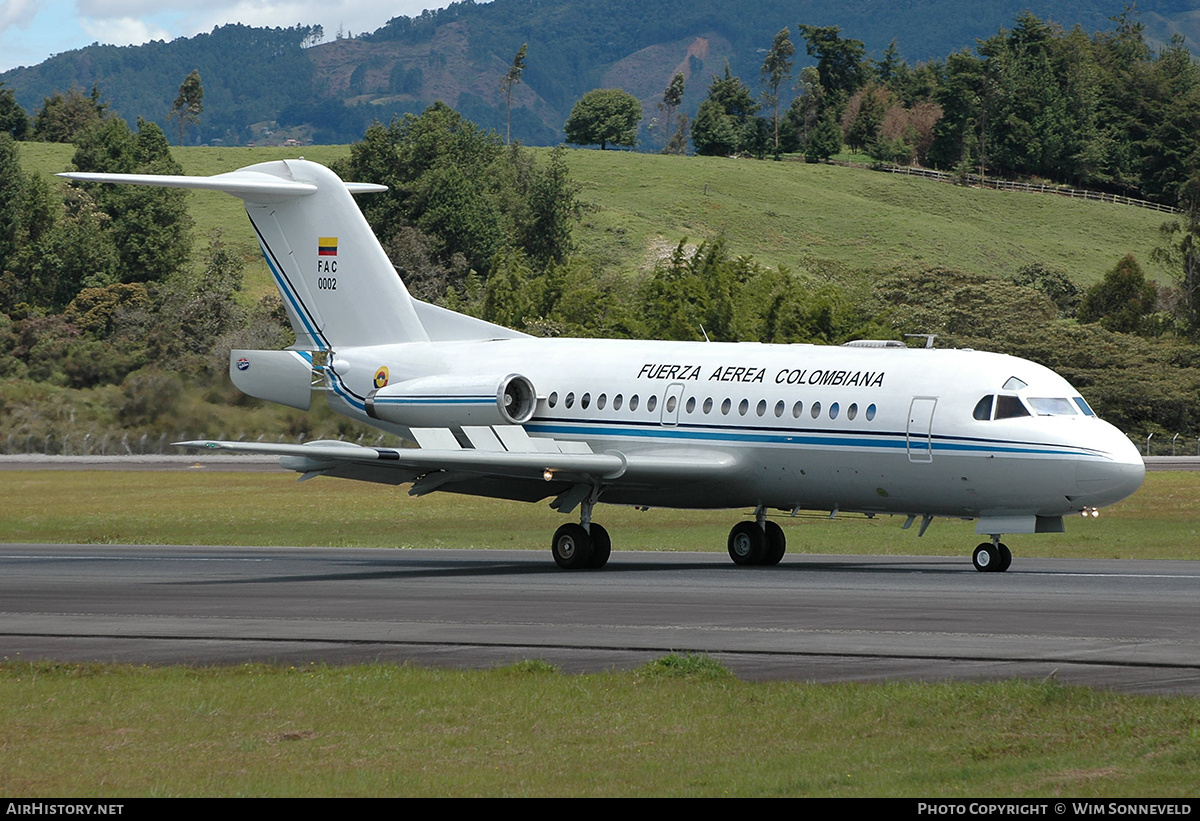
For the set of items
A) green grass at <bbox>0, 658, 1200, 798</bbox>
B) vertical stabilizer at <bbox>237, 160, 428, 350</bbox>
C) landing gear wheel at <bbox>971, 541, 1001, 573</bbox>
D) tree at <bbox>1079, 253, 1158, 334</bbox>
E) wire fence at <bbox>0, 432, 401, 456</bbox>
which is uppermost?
tree at <bbox>1079, 253, 1158, 334</bbox>

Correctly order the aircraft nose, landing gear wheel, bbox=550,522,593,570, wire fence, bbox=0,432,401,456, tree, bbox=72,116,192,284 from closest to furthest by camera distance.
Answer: the aircraft nose, landing gear wheel, bbox=550,522,593,570, wire fence, bbox=0,432,401,456, tree, bbox=72,116,192,284

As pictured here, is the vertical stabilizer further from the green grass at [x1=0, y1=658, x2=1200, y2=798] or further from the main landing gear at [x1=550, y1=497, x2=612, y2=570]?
the green grass at [x1=0, y1=658, x2=1200, y2=798]

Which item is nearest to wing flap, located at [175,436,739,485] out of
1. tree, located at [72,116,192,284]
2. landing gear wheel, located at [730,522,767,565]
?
landing gear wheel, located at [730,522,767,565]

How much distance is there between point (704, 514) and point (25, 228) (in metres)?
99.2

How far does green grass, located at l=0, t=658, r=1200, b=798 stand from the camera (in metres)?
10.3

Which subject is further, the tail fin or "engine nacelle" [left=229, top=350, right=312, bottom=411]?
the tail fin

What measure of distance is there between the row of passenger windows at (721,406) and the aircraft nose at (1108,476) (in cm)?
384

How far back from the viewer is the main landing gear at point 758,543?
31.3 metres

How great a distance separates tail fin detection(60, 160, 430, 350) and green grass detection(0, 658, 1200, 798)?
21710mm

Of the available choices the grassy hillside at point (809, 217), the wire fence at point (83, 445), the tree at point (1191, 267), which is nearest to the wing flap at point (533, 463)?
the wire fence at point (83, 445)

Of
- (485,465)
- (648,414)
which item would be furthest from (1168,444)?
(485,465)

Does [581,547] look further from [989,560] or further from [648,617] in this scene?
[648,617]

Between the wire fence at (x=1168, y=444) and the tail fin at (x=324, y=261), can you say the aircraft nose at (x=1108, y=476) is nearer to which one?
the tail fin at (x=324, y=261)

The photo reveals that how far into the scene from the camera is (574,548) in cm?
3053
